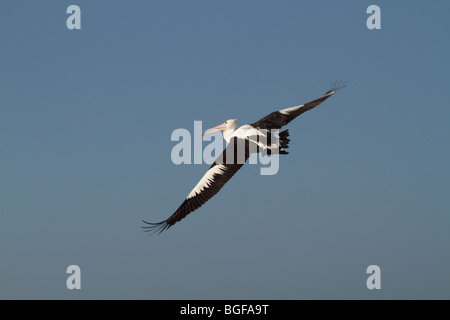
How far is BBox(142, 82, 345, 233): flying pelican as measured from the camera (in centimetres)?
2989

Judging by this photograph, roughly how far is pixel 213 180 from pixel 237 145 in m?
1.76

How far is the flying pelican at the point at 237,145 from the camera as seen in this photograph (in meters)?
29.9

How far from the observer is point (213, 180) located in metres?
32.1

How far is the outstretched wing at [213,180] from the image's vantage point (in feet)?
103

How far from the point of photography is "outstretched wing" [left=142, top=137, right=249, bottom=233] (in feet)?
103

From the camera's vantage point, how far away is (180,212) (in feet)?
104

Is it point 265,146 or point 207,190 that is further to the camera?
point 207,190
